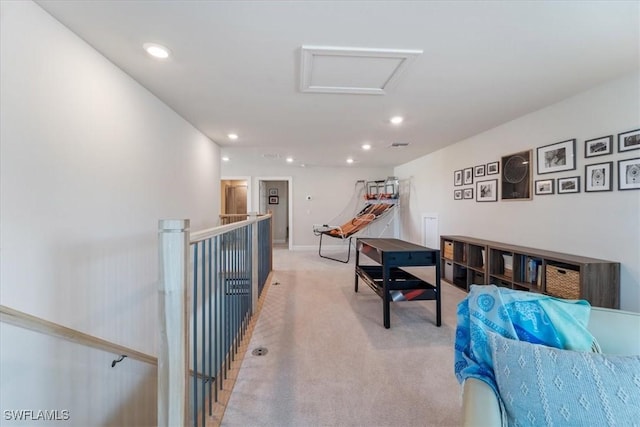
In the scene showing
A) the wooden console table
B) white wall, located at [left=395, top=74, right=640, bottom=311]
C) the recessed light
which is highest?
the recessed light

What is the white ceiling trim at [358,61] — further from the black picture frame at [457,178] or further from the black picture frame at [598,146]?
the black picture frame at [457,178]

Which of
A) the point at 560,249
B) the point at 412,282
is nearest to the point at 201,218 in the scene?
the point at 412,282

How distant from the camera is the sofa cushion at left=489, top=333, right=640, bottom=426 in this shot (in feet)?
2.59

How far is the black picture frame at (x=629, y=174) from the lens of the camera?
6.92 feet

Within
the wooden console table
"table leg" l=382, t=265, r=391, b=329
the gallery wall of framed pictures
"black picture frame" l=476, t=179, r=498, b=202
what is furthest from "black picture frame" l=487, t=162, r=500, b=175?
"table leg" l=382, t=265, r=391, b=329

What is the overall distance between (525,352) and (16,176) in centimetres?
237

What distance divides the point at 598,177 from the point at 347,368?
107 inches

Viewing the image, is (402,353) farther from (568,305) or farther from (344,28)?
(344,28)

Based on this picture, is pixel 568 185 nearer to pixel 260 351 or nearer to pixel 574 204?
pixel 574 204

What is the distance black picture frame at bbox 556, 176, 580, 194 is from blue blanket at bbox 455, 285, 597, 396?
2.18 m

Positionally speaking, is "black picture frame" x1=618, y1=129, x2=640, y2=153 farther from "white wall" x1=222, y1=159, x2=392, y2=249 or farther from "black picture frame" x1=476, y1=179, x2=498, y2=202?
"white wall" x1=222, y1=159, x2=392, y2=249

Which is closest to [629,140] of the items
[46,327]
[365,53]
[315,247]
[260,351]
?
[365,53]

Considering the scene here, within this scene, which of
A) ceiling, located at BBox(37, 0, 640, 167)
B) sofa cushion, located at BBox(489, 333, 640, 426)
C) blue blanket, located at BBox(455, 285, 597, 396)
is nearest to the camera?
sofa cushion, located at BBox(489, 333, 640, 426)

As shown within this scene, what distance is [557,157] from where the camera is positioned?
278 cm
